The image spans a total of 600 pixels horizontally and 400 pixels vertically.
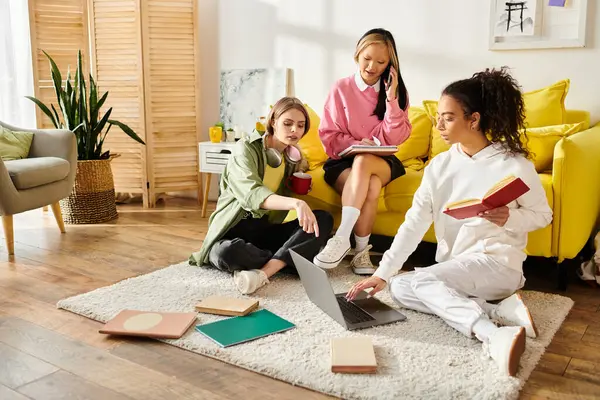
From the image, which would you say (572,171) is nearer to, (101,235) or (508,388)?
(508,388)

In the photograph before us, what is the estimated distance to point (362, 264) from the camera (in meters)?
2.63

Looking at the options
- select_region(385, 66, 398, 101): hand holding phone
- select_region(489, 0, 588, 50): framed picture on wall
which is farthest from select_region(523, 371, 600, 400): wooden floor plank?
select_region(489, 0, 588, 50): framed picture on wall

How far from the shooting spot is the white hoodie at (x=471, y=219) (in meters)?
2.04

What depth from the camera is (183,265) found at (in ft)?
8.89

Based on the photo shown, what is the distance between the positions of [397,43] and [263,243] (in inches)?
61.0

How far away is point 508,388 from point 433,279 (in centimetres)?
51

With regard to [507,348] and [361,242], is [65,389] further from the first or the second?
[361,242]

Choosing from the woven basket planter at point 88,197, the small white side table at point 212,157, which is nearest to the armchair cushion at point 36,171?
the woven basket planter at point 88,197

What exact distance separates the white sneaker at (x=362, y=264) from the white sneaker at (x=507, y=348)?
924 millimetres

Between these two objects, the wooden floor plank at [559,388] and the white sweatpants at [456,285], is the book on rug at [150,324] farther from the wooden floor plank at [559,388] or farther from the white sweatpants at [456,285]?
the wooden floor plank at [559,388]

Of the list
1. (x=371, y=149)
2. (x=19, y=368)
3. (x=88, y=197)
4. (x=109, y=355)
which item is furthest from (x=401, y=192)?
(x=88, y=197)

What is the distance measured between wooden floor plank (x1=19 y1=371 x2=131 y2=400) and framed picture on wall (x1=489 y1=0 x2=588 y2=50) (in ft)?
8.45

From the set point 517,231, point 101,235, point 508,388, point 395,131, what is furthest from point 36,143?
point 508,388

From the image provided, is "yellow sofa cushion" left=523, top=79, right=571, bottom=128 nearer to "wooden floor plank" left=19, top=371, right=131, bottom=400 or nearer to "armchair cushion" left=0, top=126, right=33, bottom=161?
"wooden floor plank" left=19, top=371, right=131, bottom=400
